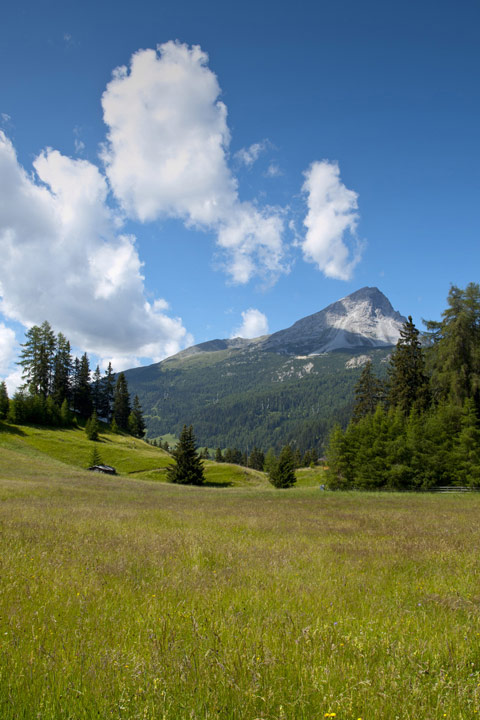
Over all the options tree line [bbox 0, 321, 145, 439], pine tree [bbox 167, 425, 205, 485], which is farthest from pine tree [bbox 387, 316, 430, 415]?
tree line [bbox 0, 321, 145, 439]

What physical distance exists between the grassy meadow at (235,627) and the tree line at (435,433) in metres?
31.0

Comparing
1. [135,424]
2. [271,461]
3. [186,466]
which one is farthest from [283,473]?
[135,424]

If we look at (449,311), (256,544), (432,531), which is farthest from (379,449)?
(256,544)

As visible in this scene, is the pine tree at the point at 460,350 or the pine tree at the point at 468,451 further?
the pine tree at the point at 460,350

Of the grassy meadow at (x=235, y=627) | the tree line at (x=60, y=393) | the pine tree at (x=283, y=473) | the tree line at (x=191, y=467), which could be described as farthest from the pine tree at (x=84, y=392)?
the grassy meadow at (x=235, y=627)

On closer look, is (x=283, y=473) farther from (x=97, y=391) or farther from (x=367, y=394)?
(x=97, y=391)

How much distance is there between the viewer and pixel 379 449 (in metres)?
41.2

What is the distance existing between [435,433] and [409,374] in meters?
14.2

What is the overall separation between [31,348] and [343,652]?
102m

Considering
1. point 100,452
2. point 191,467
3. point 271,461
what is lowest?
point 271,461

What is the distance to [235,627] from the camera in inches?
176

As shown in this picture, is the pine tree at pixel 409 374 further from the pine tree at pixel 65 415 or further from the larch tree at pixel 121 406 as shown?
the larch tree at pixel 121 406

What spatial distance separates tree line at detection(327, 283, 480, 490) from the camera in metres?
37.6

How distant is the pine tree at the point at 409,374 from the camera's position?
165 feet
